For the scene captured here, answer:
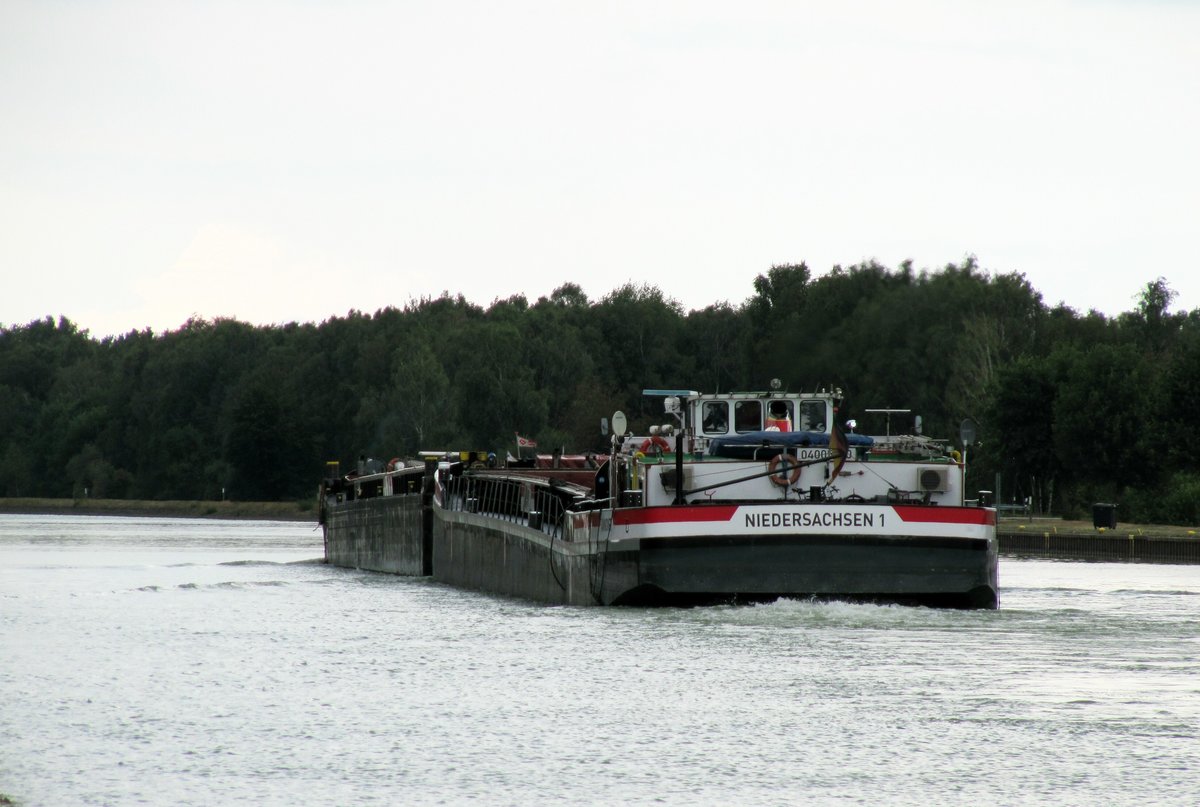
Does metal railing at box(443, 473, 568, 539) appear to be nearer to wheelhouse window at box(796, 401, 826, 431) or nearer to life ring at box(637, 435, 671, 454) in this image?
life ring at box(637, 435, 671, 454)

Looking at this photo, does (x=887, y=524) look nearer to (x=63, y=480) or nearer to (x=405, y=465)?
(x=405, y=465)

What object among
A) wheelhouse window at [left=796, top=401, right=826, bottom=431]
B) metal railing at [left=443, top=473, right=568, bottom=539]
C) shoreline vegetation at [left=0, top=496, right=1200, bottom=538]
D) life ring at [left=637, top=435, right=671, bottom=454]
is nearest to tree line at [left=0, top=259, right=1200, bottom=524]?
shoreline vegetation at [left=0, top=496, right=1200, bottom=538]

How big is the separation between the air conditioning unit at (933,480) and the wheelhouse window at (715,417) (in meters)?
4.89

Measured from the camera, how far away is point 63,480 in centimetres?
15900

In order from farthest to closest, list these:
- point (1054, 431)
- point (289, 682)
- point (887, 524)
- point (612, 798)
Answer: point (1054, 431) → point (887, 524) → point (289, 682) → point (612, 798)

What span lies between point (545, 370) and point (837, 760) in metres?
107

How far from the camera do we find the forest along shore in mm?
129387

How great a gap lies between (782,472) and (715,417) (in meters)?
4.77

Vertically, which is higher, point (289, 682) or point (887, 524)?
point (887, 524)

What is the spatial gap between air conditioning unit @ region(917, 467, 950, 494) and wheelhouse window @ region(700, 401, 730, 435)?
489 cm

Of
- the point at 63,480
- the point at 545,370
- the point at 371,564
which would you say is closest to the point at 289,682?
the point at 371,564

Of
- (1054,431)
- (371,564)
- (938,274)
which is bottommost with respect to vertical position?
(371,564)

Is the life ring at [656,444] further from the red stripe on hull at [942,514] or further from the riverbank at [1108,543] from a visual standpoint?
the riverbank at [1108,543]

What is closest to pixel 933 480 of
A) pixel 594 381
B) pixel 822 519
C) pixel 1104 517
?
pixel 822 519
